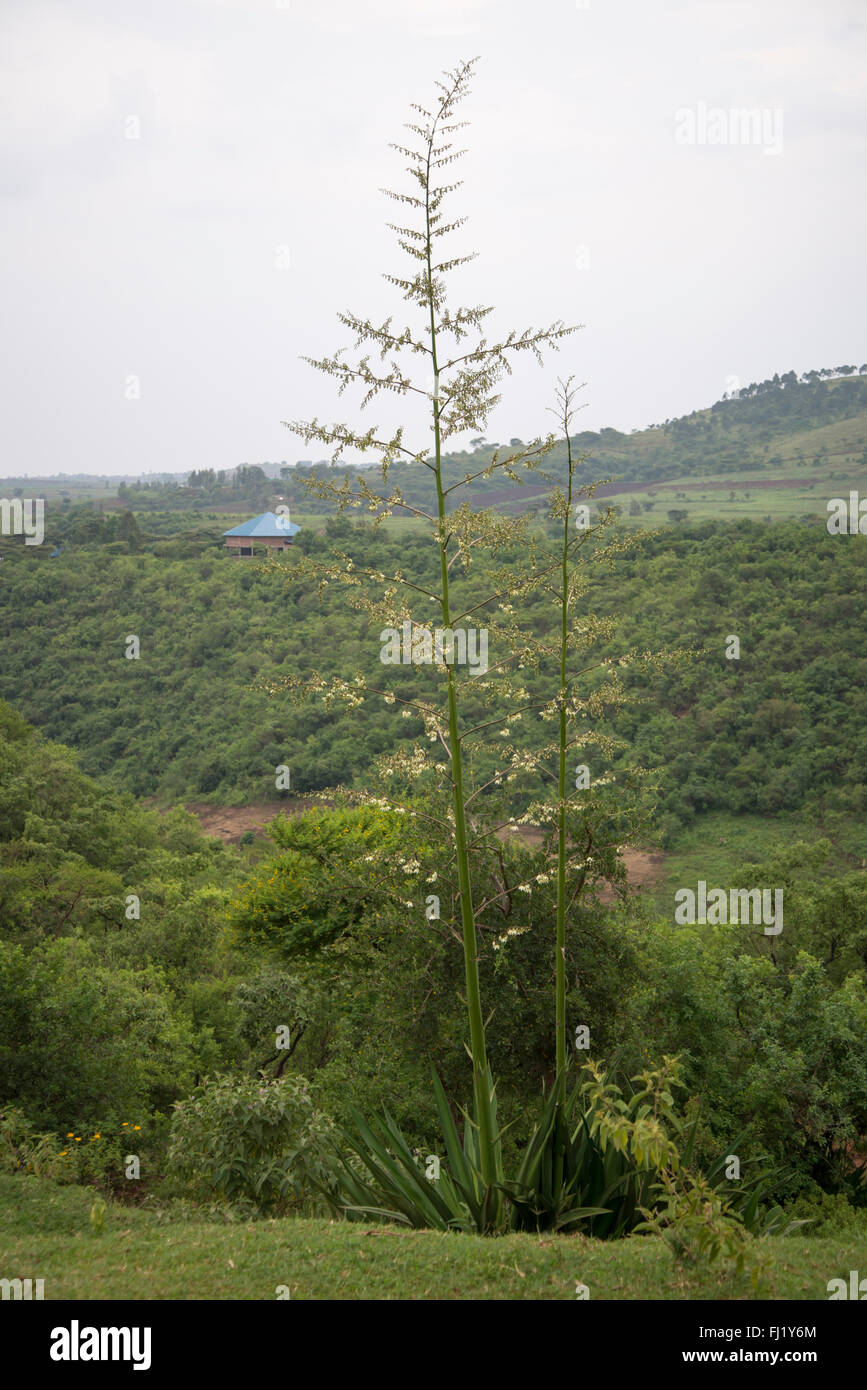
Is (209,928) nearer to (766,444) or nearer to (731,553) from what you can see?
(731,553)

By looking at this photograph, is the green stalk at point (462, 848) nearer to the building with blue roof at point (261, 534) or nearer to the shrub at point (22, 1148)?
the shrub at point (22, 1148)

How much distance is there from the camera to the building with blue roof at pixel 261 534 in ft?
185

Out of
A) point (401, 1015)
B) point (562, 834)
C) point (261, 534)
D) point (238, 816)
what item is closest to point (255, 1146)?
point (401, 1015)

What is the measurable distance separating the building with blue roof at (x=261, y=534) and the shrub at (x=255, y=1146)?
49114mm

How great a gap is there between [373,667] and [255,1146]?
32644 millimetres

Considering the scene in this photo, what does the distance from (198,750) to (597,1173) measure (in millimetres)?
39288

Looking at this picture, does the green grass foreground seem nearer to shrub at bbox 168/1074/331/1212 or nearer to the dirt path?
shrub at bbox 168/1074/331/1212

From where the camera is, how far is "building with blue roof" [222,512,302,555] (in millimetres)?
56469

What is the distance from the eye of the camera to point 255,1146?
23.7 feet

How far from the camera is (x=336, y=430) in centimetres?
480

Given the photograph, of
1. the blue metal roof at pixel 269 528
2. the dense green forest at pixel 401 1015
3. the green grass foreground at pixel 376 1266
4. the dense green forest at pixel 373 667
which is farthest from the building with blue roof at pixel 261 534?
the green grass foreground at pixel 376 1266

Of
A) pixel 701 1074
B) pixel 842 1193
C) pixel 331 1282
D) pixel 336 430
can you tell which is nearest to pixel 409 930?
pixel 701 1074

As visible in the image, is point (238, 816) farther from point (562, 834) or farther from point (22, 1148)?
point (562, 834)

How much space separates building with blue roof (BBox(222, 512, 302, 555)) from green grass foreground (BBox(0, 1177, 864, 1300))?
5147 centimetres
